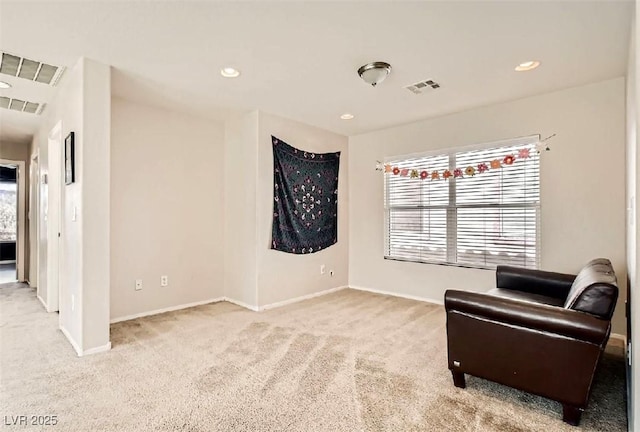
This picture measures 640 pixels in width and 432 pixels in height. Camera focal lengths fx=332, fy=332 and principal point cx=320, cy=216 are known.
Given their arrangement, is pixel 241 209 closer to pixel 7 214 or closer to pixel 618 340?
pixel 618 340

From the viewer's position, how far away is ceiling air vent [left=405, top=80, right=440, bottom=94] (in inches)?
125

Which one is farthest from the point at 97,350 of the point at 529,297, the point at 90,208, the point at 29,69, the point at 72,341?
the point at 529,297

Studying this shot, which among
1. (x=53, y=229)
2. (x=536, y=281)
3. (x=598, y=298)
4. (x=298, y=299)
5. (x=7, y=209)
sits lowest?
(x=298, y=299)

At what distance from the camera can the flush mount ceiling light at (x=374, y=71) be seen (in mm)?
2736

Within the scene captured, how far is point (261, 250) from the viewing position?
4.02 metres

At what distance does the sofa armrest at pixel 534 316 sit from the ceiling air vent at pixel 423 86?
2.02 m

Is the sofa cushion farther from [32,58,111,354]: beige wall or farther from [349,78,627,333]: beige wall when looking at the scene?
[32,58,111,354]: beige wall

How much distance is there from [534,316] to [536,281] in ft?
4.31

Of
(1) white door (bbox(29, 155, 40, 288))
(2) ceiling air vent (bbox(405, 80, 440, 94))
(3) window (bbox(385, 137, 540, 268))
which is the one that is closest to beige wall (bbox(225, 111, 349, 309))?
(3) window (bbox(385, 137, 540, 268))

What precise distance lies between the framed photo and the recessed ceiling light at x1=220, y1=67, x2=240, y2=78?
139 cm

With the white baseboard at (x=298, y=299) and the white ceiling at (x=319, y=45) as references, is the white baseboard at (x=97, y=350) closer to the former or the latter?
the white baseboard at (x=298, y=299)

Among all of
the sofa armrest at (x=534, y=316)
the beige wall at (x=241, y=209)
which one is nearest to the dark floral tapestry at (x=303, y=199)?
the beige wall at (x=241, y=209)

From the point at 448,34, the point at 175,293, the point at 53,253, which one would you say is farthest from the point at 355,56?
the point at 53,253

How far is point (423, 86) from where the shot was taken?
327 centimetres
